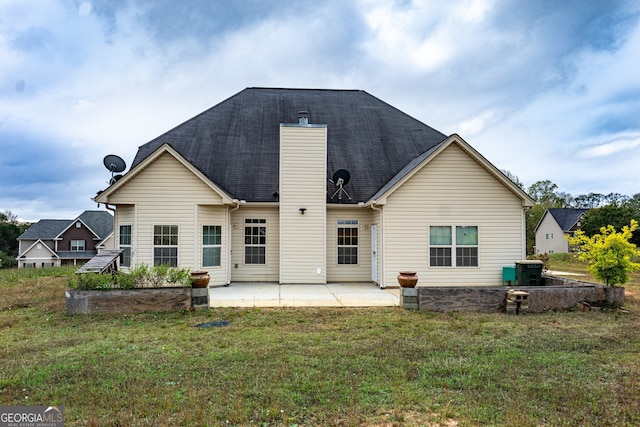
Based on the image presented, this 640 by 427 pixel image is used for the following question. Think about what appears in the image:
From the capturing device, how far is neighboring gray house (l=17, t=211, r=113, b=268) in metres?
47.8

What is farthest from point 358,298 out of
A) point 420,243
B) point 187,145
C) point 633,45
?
Answer: point 633,45

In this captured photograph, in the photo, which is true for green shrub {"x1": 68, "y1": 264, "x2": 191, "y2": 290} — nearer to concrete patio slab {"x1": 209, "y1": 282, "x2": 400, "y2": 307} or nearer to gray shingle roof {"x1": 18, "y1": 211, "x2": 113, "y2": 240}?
concrete patio slab {"x1": 209, "y1": 282, "x2": 400, "y2": 307}

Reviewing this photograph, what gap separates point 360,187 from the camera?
16.3 metres

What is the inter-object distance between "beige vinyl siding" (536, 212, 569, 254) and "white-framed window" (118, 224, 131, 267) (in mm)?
48611

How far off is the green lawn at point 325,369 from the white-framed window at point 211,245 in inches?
194

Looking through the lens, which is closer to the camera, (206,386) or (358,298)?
(206,386)

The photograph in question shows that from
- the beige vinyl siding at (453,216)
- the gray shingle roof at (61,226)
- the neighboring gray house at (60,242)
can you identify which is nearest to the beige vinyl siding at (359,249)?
the beige vinyl siding at (453,216)

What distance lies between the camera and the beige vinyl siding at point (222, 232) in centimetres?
1371

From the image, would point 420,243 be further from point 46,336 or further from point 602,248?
point 46,336

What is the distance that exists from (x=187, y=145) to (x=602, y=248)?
15.5 meters

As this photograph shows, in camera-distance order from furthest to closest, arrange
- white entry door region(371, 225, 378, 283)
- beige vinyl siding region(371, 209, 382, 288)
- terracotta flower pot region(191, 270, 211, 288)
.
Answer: white entry door region(371, 225, 378, 283) < beige vinyl siding region(371, 209, 382, 288) < terracotta flower pot region(191, 270, 211, 288)

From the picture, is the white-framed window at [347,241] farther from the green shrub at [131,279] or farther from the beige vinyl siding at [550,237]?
the beige vinyl siding at [550,237]

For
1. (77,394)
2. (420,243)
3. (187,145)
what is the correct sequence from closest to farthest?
(77,394) → (420,243) → (187,145)

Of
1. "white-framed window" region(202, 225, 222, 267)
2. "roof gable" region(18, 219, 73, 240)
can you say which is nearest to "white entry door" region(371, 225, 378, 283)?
"white-framed window" region(202, 225, 222, 267)
